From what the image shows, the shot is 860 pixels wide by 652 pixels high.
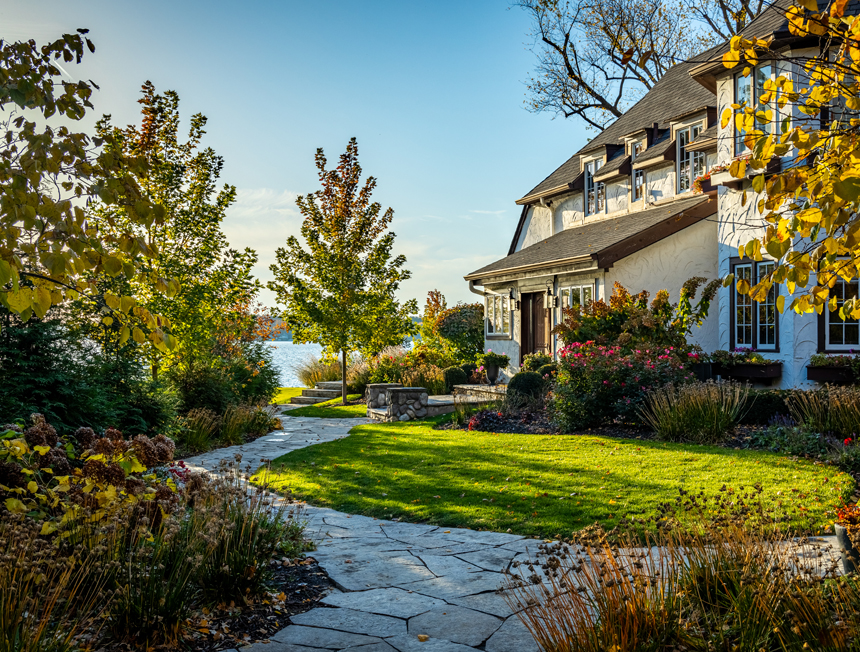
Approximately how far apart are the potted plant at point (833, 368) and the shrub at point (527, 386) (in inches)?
201

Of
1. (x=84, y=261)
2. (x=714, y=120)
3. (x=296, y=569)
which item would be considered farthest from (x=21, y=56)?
(x=714, y=120)

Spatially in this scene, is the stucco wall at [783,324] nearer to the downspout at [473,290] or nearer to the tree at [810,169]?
the tree at [810,169]

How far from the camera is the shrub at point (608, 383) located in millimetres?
10992

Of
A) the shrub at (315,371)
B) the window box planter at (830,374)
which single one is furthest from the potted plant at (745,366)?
the shrub at (315,371)

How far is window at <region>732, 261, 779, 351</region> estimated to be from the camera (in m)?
12.6

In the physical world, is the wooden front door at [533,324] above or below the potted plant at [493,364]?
above

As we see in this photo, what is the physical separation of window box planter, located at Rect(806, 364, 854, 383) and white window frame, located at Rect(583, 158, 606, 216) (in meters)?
8.75

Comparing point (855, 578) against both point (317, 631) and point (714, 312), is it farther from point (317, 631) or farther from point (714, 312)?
point (714, 312)

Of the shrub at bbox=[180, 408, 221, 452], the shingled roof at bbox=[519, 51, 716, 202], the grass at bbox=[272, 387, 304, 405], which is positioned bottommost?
the grass at bbox=[272, 387, 304, 405]

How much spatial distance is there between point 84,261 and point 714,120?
51.3 feet

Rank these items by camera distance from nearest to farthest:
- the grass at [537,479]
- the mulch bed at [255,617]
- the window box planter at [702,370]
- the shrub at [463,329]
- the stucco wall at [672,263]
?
the mulch bed at [255,617] → the grass at [537,479] → the window box planter at [702,370] → the stucco wall at [672,263] → the shrub at [463,329]

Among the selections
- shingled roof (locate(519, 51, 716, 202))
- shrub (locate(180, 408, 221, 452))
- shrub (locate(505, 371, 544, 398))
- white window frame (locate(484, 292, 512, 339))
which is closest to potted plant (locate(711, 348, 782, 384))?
shrub (locate(505, 371, 544, 398))

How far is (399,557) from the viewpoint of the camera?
5145mm

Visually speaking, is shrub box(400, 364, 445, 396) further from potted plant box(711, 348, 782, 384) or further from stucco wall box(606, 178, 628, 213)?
potted plant box(711, 348, 782, 384)
